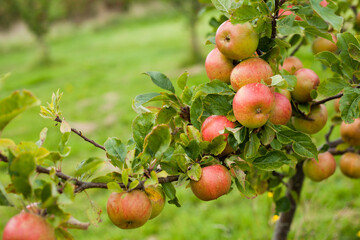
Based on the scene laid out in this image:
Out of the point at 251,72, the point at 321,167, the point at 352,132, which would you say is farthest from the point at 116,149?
the point at 352,132

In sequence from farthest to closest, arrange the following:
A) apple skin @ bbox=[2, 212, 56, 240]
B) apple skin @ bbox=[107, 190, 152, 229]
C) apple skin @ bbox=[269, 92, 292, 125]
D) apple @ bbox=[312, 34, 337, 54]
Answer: apple @ bbox=[312, 34, 337, 54] < apple skin @ bbox=[269, 92, 292, 125] < apple skin @ bbox=[107, 190, 152, 229] < apple skin @ bbox=[2, 212, 56, 240]

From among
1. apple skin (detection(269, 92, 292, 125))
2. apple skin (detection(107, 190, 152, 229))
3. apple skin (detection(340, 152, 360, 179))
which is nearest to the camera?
apple skin (detection(107, 190, 152, 229))

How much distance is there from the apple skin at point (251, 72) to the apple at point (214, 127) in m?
0.10

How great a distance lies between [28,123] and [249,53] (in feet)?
16.6

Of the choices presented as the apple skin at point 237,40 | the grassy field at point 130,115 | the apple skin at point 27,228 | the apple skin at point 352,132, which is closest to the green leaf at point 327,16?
the apple skin at point 237,40

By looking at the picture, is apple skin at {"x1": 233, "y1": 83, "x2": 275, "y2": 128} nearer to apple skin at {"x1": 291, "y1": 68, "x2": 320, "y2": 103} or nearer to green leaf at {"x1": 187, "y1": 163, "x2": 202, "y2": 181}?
green leaf at {"x1": 187, "y1": 163, "x2": 202, "y2": 181}

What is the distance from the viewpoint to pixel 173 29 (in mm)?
11820

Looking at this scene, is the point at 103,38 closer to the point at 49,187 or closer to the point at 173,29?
the point at 173,29

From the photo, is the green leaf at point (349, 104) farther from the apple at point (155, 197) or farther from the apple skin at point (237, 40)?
the apple at point (155, 197)

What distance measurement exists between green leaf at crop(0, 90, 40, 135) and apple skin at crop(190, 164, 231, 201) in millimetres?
423

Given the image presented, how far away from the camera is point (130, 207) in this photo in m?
0.81

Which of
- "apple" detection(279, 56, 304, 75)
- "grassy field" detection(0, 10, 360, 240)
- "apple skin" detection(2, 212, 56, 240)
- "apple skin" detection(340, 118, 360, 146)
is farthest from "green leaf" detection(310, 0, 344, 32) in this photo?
"apple skin" detection(2, 212, 56, 240)

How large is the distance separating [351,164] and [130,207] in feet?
3.24

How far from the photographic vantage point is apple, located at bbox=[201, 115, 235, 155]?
2.98ft
